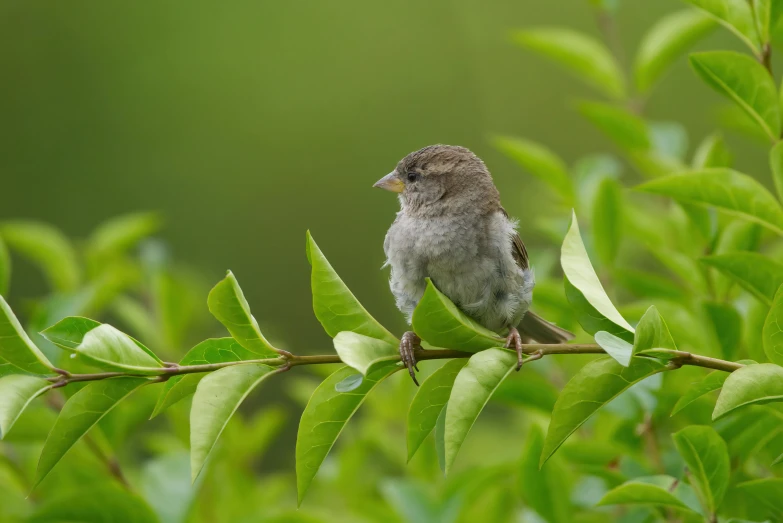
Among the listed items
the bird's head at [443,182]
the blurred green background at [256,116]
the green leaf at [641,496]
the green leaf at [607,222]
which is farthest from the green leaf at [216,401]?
the blurred green background at [256,116]

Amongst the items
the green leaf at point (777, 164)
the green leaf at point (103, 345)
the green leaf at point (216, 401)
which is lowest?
the green leaf at point (216, 401)

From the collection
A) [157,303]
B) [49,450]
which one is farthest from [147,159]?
[49,450]

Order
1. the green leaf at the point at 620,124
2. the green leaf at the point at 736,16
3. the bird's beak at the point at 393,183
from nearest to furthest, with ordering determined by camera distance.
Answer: the green leaf at the point at 736,16, the green leaf at the point at 620,124, the bird's beak at the point at 393,183

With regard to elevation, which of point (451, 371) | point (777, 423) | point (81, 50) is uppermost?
point (81, 50)

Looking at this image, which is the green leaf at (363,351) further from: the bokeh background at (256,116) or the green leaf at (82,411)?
the bokeh background at (256,116)

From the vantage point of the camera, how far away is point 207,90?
810cm

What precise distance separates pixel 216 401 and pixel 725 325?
963 mm

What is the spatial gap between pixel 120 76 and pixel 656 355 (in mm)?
7626

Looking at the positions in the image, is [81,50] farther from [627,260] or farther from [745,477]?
[745,477]

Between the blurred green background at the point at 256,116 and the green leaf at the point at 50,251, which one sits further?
the blurred green background at the point at 256,116

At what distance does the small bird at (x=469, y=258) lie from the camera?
7.64 ft

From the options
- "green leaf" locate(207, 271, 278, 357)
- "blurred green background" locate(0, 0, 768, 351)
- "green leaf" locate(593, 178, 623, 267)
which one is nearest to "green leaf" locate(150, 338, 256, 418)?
"green leaf" locate(207, 271, 278, 357)

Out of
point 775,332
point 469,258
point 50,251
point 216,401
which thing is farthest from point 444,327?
point 50,251

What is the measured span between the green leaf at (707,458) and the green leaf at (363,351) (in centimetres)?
46
